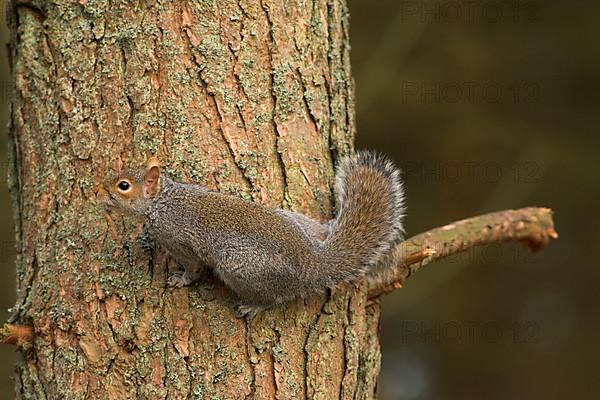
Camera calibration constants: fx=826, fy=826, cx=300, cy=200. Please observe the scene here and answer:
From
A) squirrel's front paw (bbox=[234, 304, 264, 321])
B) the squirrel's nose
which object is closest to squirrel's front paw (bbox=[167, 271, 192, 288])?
squirrel's front paw (bbox=[234, 304, 264, 321])

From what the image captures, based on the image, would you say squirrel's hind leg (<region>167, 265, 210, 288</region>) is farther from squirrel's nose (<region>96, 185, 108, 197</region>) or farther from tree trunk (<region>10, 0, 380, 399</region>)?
squirrel's nose (<region>96, 185, 108, 197</region>)

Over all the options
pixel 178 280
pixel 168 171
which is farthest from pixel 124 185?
pixel 178 280

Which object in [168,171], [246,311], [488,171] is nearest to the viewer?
[246,311]

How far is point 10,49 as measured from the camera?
2.28m

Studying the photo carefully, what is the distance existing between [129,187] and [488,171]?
189 inches

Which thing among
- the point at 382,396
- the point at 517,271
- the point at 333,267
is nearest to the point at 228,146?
the point at 333,267

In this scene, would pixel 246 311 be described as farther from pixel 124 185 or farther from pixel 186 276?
pixel 124 185

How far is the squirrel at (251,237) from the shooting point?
190 cm

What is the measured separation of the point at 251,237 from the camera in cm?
191

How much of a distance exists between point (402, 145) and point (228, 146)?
4425 millimetres

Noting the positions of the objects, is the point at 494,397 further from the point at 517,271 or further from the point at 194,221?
the point at 194,221

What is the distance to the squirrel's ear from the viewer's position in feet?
6.24

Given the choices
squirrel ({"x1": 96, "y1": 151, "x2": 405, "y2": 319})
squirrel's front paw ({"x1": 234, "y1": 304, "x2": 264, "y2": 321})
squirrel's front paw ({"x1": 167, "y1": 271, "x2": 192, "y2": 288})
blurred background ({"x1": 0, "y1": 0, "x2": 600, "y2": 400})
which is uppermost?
blurred background ({"x1": 0, "y1": 0, "x2": 600, "y2": 400})

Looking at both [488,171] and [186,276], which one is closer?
[186,276]
